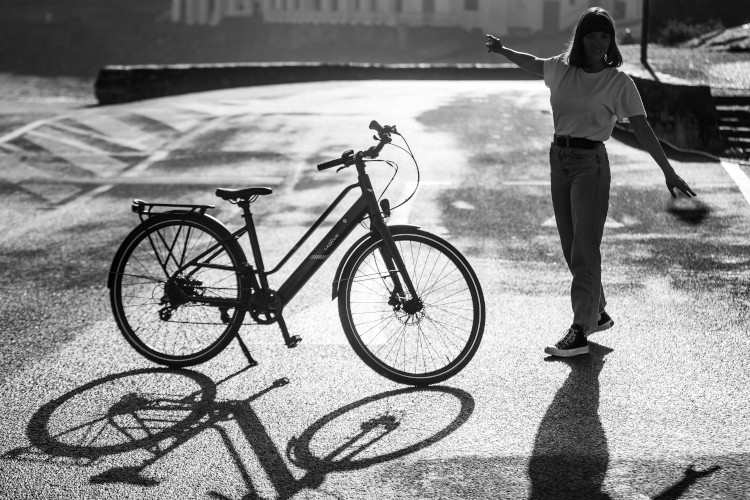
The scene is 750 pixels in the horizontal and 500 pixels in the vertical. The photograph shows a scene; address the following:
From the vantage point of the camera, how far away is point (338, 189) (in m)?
12.0

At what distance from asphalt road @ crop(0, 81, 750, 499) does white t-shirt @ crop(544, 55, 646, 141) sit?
1.21m

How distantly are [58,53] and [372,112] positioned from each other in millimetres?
97471

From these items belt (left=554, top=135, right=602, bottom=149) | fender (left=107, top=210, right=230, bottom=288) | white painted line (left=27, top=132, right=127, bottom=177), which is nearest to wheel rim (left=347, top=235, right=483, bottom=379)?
fender (left=107, top=210, right=230, bottom=288)

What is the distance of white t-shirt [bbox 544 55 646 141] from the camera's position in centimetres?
577

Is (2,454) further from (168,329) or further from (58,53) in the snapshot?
(58,53)

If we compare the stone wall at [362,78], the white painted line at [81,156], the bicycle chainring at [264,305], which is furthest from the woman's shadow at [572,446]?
the stone wall at [362,78]

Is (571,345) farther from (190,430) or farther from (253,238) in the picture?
(190,430)

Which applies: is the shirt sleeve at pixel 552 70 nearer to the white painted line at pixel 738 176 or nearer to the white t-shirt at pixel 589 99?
the white t-shirt at pixel 589 99

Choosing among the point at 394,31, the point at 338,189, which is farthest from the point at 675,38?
the point at 394,31

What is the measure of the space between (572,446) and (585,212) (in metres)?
1.71

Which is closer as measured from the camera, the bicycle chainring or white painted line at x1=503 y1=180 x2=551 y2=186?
the bicycle chainring

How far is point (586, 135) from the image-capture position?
5875 millimetres

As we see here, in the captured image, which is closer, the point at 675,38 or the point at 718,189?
the point at 718,189

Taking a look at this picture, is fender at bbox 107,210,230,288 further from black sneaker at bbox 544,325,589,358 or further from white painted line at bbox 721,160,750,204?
white painted line at bbox 721,160,750,204
